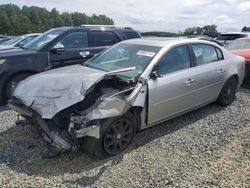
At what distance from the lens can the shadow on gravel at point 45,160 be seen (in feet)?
11.9

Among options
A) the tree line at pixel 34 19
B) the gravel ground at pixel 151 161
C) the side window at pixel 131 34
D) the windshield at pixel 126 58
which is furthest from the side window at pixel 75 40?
the tree line at pixel 34 19

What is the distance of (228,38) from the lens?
16094mm

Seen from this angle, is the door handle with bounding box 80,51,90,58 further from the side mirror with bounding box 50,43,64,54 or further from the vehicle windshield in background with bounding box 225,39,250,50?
the vehicle windshield in background with bounding box 225,39,250,50

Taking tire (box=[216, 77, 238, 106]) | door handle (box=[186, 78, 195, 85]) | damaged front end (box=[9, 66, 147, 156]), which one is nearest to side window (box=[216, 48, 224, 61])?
tire (box=[216, 77, 238, 106])

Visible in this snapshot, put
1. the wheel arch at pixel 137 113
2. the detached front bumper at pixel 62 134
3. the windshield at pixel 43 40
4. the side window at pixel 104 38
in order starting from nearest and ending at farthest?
1. the detached front bumper at pixel 62 134
2. the wheel arch at pixel 137 113
3. the windshield at pixel 43 40
4. the side window at pixel 104 38

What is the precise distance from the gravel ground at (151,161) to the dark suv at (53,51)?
1283mm

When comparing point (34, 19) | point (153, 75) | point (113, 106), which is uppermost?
point (153, 75)

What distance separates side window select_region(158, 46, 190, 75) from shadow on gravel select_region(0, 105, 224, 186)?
1054 millimetres

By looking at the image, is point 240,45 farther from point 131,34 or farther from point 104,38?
point 104,38

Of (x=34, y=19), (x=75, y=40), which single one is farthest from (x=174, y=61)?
(x=34, y=19)

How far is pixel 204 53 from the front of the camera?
563 cm

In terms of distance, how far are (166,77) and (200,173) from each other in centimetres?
161

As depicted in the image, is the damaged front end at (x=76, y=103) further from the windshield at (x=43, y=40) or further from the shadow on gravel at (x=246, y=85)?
the shadow on gravel at (x=246, y=85)

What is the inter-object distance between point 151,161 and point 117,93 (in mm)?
1026
